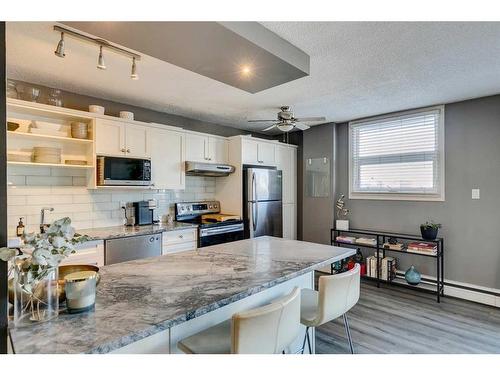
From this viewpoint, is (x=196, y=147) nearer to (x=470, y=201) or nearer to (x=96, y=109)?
(x=96, y=109)

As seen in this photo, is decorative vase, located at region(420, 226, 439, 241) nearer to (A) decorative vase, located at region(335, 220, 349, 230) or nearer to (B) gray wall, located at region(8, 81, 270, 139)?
(A) decorative vase, located at region(335, 220, 349, 230)

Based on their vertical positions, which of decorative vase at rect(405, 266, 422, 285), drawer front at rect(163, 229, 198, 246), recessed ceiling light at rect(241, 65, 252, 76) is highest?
recessed ceiling light at rect(241, 65, 252, 76)

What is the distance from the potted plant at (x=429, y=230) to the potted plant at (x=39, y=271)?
373cm

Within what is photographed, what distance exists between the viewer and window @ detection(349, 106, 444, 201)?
3740 millimetres

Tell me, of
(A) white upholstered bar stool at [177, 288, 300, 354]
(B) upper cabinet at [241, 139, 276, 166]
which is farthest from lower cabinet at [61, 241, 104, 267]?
(B) upper cabinet at [241, 139, 276, 166]

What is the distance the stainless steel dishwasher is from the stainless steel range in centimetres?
63

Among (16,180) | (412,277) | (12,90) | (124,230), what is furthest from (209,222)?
(412,277)

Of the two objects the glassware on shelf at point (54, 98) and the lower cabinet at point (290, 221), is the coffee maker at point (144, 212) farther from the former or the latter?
the lower cabinet at point (290, 221)

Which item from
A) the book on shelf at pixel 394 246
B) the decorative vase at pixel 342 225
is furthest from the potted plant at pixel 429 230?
the decorative vase at pixel 342 225

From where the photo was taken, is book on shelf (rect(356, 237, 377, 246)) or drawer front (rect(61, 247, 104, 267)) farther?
book on shelf (rect(356, 237, 377, 246))

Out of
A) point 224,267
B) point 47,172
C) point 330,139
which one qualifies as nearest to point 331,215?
point 330,139

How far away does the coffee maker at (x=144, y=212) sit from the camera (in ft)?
11.7

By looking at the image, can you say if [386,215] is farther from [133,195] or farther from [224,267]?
[133,195]

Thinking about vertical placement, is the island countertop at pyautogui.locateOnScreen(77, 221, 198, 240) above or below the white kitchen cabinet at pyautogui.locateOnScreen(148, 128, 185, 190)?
below
